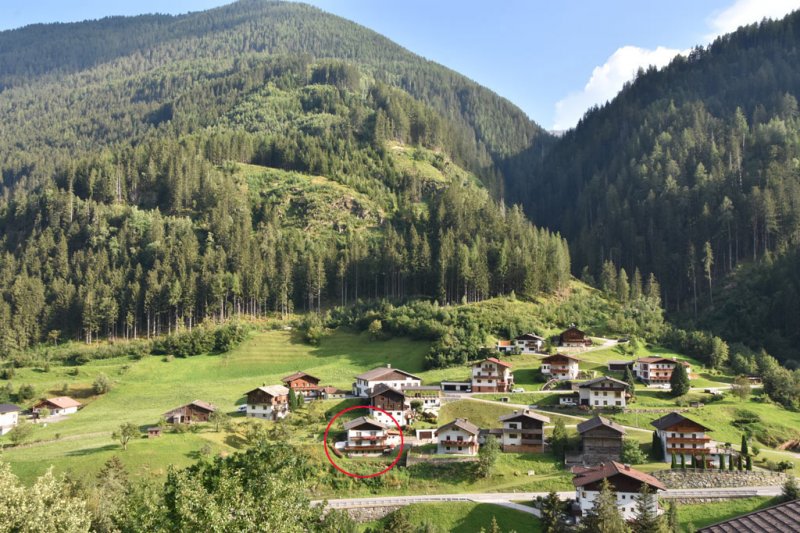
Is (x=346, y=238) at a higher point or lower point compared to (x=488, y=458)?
higher

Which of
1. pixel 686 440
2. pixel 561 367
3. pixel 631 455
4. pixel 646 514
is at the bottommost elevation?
pixel 631 455

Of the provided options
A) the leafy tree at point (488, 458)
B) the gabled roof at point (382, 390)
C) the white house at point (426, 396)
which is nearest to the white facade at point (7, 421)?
A: the gabled roof at point (382, 390)

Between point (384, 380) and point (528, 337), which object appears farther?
point (528, 337)

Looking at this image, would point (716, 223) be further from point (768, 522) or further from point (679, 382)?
point (768, 522)

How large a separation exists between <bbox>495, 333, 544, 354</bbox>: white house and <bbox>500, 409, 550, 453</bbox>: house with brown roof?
33.9m

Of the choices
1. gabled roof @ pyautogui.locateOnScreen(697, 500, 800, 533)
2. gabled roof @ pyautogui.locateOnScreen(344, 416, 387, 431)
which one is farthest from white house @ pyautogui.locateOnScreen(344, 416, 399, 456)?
gabled roof @ pyautogui.locateOnScreen(697, 500, 800, 533)

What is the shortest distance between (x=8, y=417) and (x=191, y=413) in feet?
85.1

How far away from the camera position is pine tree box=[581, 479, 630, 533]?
142ft

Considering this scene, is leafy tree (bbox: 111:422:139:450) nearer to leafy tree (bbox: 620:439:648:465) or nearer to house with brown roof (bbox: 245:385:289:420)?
house with brown roof (bbox: 245:385:289:420)

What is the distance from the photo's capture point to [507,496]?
56406mm

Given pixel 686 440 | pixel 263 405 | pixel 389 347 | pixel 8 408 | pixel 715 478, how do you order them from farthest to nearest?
1. pixel 389 347
2. pixel 8 408
3. pixel 263 405
4. pixel 686 440
5. pixel 715 478

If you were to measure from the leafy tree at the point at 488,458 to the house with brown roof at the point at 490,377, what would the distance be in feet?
70.7

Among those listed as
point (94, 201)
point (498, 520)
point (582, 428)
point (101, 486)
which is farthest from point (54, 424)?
point (94, 201)

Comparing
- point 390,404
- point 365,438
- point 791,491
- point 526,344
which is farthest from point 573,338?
point 791,491
